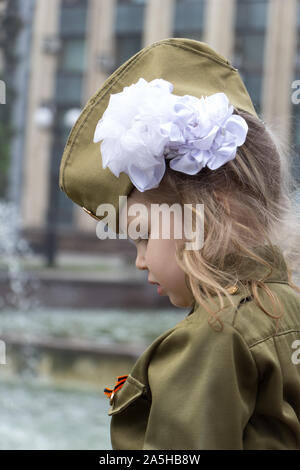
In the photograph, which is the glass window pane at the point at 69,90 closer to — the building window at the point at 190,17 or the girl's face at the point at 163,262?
the building window at the point at 190,17

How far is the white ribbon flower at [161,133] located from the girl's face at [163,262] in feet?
0.14

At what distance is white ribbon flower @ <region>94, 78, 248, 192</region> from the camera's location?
0.68m

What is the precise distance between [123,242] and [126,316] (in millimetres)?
462

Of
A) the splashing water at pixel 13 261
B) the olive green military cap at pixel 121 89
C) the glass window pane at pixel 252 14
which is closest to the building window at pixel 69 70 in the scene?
the splashing water at pixel 13 261

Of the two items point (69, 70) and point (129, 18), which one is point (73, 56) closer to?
point (69, 70)

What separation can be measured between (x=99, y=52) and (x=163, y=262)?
392 centimetres

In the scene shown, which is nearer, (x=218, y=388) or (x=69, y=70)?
(x=218, y=388)

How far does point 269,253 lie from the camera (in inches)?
28.1

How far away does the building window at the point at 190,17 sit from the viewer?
421cm

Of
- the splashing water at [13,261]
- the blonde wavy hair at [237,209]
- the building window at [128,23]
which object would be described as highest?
the building window at [128,23]

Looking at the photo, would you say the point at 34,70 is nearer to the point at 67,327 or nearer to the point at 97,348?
the point at 67,327

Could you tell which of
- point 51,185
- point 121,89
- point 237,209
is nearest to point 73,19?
point 51,185

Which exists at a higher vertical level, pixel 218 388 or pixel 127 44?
pixel 127 44

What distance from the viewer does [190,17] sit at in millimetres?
4238
